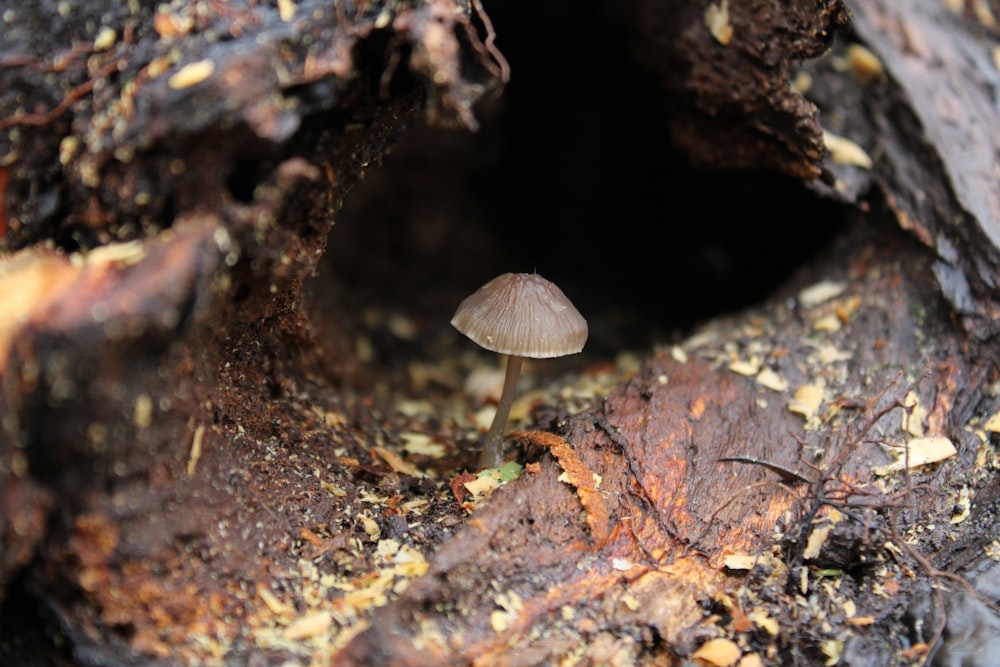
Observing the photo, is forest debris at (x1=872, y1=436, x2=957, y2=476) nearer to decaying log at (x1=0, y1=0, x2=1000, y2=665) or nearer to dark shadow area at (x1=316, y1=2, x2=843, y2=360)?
decaying log at (x1=0, y1=0, x2=1000, y2=665)

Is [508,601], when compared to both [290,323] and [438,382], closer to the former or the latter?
[290,323]

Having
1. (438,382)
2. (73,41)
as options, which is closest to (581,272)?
(438,382)

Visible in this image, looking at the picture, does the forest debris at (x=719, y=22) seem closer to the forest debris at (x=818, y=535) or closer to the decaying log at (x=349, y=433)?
the decaying log at (x=349, y=433)

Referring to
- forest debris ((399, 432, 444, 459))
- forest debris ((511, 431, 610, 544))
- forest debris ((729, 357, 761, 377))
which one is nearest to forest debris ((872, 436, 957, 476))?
forest debris ((729, 357, 761, 377))

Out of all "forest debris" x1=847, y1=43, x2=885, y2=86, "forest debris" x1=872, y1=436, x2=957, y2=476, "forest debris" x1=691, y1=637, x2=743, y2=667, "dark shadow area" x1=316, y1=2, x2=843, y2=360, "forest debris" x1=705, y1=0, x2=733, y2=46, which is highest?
"forest debris" x1=705, y1=0, x2=733, y2=46

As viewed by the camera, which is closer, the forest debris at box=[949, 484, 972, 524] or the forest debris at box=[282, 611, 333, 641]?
the forest debris at box=[282, 611, 333, 641]

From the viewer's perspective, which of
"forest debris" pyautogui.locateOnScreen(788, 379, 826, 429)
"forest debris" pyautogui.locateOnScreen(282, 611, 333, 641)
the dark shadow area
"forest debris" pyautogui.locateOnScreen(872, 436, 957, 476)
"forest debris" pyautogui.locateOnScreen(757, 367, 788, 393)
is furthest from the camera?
the dark shadow area

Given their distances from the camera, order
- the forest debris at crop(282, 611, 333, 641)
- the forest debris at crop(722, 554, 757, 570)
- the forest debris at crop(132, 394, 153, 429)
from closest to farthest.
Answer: the forest debris at crop(132, 394, 153, 429)
the forest debris at crop(282, 611, 333, 641)
the forest debris at crop(722, 554, 757, 570)

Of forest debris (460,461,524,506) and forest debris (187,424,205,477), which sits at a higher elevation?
forest debris (187,424,205,477)

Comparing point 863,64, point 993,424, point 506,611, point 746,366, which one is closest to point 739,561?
point 506,611

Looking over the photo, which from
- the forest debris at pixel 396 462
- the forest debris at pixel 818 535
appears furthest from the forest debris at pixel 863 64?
the forest debris at pixel 396 462
